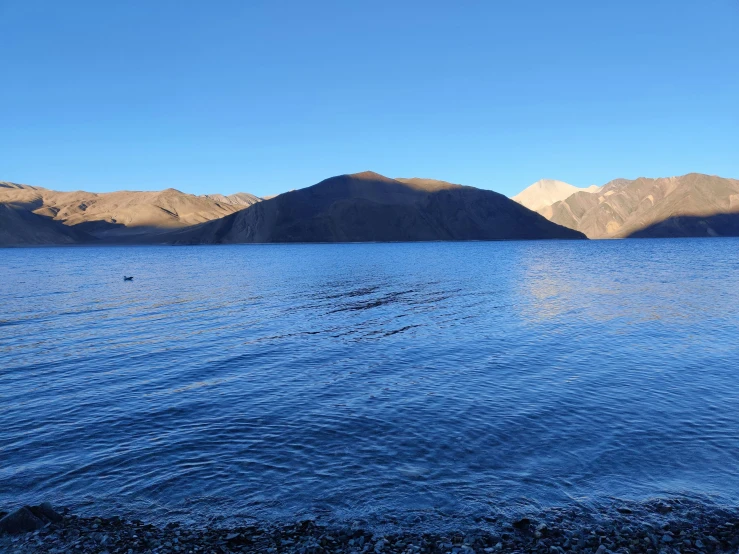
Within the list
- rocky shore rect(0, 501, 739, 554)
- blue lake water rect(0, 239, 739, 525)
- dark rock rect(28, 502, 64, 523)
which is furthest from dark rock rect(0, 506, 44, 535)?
blue lake water rect(0, 239, 739, 525)

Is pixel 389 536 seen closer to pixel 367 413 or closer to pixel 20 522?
pixel 367 413

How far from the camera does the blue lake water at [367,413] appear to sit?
1237 centimetres

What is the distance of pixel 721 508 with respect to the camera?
11.5m

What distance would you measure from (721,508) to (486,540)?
5.65 metres

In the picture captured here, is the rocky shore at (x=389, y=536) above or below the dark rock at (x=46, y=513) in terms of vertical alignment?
below

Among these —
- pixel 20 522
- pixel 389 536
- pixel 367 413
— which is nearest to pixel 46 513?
pixel 20 522

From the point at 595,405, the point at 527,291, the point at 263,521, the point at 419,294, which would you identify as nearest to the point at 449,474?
the point at 263,521

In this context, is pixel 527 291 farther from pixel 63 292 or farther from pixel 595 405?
pixel 63 292

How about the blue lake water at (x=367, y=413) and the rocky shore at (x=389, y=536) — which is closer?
the rocky shore at (x=389, y=536)

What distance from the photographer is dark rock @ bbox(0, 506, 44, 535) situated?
10695mm

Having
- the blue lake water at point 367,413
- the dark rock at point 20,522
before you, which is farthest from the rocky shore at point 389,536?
the blue lake water at point 367,413

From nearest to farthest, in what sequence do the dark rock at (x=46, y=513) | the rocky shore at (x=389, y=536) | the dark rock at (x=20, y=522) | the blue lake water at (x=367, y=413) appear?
1. the rocky shore at (x=389, y=536)
2. the dark rock at (x=20, y=522)
3. the dark rock at (x=46, y=513)
4. the blue lake water at (x=367, y=413)

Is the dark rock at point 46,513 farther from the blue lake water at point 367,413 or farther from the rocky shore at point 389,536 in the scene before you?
the blue lake water at point 367,413

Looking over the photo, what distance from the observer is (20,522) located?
10789 mm
